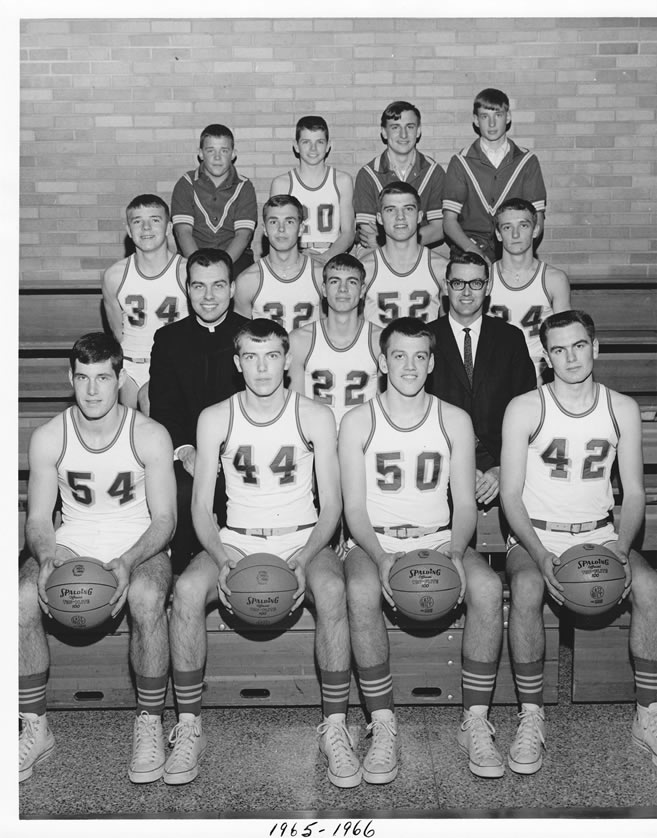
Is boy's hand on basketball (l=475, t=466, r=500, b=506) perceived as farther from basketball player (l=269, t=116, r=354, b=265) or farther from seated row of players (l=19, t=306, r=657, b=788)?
basketball player (l=269, t=116, r=354, b=265)

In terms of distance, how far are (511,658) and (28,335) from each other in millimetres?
4100

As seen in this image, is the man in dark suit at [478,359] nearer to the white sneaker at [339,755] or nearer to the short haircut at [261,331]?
the short haircut at [261,331]

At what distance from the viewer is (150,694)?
3338 millimetres

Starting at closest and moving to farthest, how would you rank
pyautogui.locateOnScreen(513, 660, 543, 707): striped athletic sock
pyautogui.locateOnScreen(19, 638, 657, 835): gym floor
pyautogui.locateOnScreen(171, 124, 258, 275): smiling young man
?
pyautogui.locateOnScreen(19, 638, 657, 835): gym floor
pyautogui.locateOnScreen(513, 660, 543, 707): striped athletic sock
pyautogui.locateOnScreen(171, 124, 258, 275): smiling young man

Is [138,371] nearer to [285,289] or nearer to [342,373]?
[285,289]

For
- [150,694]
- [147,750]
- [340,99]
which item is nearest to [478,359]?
[150,694]

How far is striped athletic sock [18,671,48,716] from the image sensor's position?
134 inches

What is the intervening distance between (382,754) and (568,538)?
115 centimetres

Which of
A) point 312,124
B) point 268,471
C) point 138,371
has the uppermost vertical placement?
point 312,124

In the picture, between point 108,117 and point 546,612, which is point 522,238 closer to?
point 546,612

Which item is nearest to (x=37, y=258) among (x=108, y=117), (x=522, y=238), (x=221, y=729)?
(x=108, y=117)

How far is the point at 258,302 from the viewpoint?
4.94 meters

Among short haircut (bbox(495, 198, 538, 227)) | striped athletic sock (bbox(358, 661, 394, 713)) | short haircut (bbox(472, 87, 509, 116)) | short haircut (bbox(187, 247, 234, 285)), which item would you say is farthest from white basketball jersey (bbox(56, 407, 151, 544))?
short haircut (bbox(472, 87, 509, 116))

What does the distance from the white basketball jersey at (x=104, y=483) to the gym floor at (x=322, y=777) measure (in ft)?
2.68
